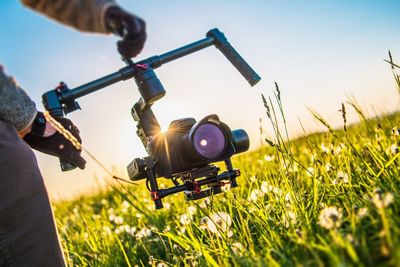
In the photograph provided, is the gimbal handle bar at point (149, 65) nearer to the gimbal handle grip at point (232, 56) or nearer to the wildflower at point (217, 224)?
the gimbal handle grip at point (232, 56)

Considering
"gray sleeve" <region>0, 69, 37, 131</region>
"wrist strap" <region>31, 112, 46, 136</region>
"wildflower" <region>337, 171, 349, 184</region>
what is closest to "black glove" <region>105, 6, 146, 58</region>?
"gray sleeve" <region>0, 69, 37, 131</region>

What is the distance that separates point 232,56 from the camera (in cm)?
274

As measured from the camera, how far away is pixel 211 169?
2.52m

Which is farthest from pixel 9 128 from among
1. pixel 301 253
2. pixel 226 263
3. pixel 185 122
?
pixel 301 253

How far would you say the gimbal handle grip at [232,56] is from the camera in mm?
2664

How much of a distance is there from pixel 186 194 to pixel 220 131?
1.38ft

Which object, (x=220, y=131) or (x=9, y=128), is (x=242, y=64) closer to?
(x=220, y=131)

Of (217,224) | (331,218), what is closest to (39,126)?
(217,224)

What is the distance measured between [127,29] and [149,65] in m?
0.77

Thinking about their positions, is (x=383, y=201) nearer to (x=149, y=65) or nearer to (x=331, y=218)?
(x=331, y=218)

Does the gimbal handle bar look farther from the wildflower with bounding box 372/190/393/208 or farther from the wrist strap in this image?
the wildflower with bounding box 372/190/393/208

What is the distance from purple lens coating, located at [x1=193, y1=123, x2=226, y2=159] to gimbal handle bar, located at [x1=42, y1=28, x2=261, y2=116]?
461 mm

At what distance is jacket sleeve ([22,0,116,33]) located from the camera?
1588mm

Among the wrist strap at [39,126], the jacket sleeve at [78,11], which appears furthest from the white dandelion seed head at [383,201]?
the wrist strap at [39,126]
